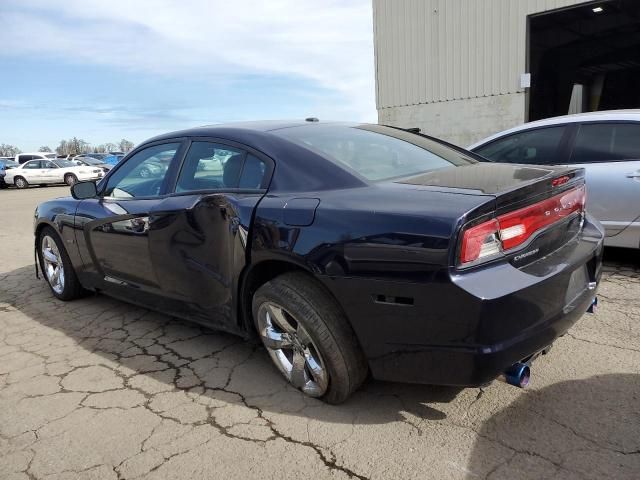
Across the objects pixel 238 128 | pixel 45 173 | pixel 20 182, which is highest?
pixel 238 128

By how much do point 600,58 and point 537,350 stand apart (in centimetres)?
2238

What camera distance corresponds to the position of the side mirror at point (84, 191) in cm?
410

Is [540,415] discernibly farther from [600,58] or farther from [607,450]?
[600,58]

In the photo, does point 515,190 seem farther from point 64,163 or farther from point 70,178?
point 64,163

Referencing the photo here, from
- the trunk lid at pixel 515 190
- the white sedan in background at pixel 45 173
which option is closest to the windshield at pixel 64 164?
the white sedan in background at pixel 45 173

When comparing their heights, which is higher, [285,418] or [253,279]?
[253,279]

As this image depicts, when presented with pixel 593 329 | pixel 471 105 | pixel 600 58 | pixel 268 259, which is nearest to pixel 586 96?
pixel 600 58

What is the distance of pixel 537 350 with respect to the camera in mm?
2172

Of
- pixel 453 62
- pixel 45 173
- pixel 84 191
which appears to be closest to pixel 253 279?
pixel 84 191

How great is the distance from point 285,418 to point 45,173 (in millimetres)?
26940

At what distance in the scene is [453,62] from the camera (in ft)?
45.6

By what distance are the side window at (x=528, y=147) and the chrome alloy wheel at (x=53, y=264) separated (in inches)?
165

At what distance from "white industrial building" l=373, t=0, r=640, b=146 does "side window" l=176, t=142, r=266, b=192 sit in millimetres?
11567

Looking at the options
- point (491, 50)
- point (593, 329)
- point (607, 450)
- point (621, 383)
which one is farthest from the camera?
point (491, 50)
